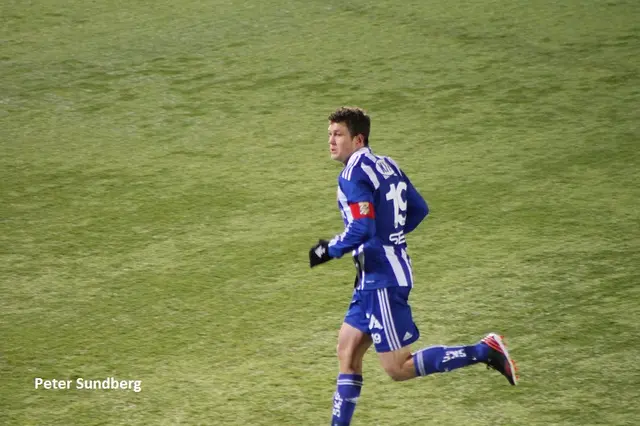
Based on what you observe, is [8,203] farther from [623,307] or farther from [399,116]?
[623,307]

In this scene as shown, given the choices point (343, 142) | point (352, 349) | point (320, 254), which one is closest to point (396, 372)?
point (352, 349)

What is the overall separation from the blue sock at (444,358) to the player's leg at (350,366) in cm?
25

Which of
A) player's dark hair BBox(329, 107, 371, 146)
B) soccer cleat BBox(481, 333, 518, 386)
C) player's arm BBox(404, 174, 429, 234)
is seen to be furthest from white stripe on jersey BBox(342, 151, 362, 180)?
soccer cleat BBox(481, 333, 518, 386)

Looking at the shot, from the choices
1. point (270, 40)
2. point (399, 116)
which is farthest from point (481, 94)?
point (270, 40)

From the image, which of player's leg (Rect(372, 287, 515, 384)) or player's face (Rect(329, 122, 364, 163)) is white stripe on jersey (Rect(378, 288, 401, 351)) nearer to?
player's leg (Rect(372, 287, 515, 384))

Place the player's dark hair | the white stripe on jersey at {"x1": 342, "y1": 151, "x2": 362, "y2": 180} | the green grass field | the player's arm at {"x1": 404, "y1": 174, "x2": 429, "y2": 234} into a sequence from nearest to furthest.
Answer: the white stripe on jersey at {"x1": 342, "y1": 151, "x2": 362, "y2": 180}, the player's dark hair, the player's arm at {"x1": 404, "y1": 174, "x2": 429, "y2": 234}, the green grass field

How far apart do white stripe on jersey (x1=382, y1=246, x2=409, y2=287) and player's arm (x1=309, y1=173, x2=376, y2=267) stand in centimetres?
18

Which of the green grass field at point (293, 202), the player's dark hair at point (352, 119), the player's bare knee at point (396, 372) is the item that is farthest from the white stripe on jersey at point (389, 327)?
the player's dark hair at point (352, 119)

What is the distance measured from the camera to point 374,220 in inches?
169

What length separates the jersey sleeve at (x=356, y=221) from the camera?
4.25 m

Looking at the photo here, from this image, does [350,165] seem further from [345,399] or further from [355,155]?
[345,399]

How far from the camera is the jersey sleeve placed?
167 inches

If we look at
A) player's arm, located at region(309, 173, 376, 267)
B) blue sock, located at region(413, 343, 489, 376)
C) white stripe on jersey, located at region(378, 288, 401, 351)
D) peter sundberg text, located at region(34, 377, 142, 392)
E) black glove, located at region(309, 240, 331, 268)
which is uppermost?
player's arm, located at region(309, 173, 376, 267)

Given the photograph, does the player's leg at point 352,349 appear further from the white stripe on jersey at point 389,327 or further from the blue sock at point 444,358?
the blue sock at point 444,358
